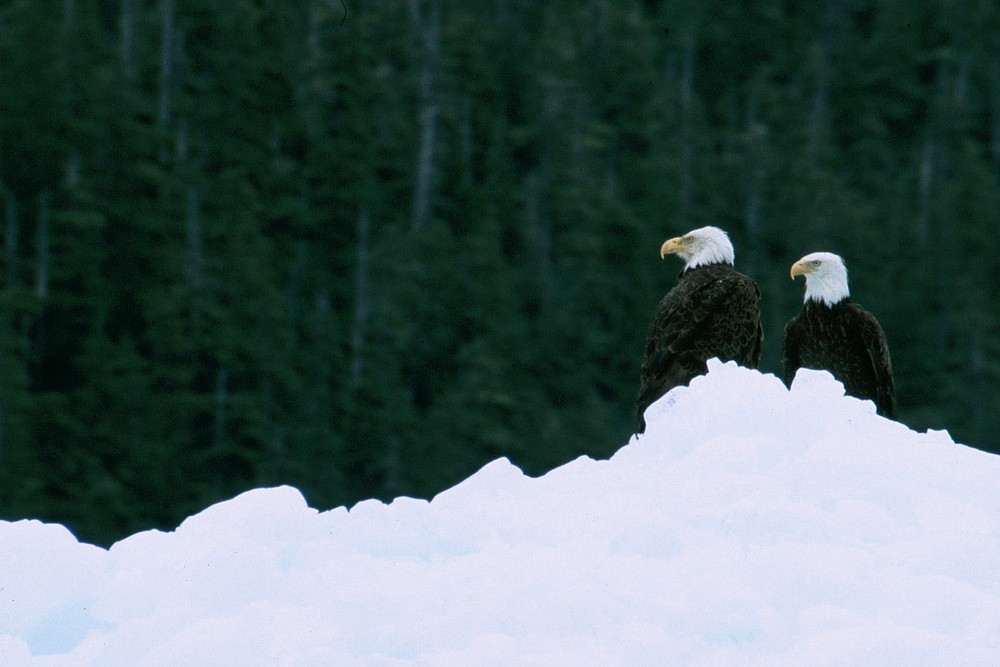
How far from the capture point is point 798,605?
659cm

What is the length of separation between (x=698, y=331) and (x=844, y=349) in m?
1.59

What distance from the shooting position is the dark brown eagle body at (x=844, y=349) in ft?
37.3

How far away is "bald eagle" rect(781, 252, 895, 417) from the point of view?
1137 centimetres

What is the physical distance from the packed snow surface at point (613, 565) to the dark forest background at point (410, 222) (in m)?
44.8

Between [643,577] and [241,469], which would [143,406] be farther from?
[643,577]

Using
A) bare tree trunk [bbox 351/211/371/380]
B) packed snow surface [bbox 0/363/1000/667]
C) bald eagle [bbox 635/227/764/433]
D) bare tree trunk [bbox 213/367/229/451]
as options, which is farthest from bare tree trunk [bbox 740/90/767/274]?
packed snow surface [bbox 0/363/1000/667]

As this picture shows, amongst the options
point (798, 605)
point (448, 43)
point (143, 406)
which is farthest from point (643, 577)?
point (448, 43)

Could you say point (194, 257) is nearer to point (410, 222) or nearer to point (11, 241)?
point (11, 241)

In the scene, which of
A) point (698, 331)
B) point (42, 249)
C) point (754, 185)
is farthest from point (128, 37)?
point (698, 331)

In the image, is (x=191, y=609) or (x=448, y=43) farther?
(x=448, y=43)

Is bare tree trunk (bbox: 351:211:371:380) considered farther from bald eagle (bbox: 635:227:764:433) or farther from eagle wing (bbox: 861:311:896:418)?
bald eagle (bbox: 635:227:764:433)

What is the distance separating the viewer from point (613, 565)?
6.88m

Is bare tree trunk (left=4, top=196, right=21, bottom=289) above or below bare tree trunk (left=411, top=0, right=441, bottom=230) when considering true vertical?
below

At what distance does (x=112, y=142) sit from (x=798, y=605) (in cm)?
6131
